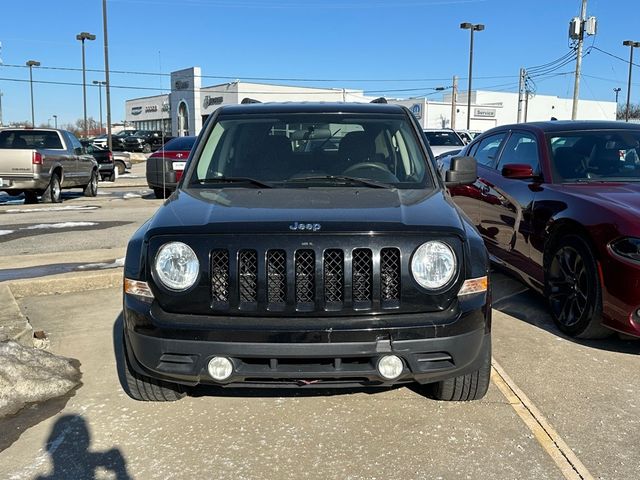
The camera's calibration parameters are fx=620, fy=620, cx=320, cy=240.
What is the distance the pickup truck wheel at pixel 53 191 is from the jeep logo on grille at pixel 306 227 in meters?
12.3

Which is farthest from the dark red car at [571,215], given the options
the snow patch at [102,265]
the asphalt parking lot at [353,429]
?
the snow patch at [102,265]

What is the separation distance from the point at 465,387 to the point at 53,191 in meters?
12.8

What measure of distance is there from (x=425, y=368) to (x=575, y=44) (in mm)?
31237

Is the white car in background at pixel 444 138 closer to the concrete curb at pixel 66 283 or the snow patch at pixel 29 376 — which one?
the concrete curb at pixel 66 283

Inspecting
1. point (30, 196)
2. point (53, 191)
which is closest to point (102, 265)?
point (53, 191)

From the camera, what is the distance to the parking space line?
9.59 ft

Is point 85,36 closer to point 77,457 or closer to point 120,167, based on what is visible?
point 120,167

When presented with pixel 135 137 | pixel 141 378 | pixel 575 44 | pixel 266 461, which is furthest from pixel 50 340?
pixel 135 137

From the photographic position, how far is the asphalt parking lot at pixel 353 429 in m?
2.95

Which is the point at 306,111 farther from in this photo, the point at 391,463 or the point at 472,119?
the point at 472,119

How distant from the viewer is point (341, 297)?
2977mm

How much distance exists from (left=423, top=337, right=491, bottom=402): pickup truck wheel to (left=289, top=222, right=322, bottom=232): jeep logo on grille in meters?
1.16

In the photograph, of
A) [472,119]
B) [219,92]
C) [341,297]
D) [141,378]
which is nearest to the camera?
[341,297]

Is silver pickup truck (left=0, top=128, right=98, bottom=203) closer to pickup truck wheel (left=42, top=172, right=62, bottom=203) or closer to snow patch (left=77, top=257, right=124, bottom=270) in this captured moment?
pickup truck wheel (left=42, top=172, right=62, bottom=203)
